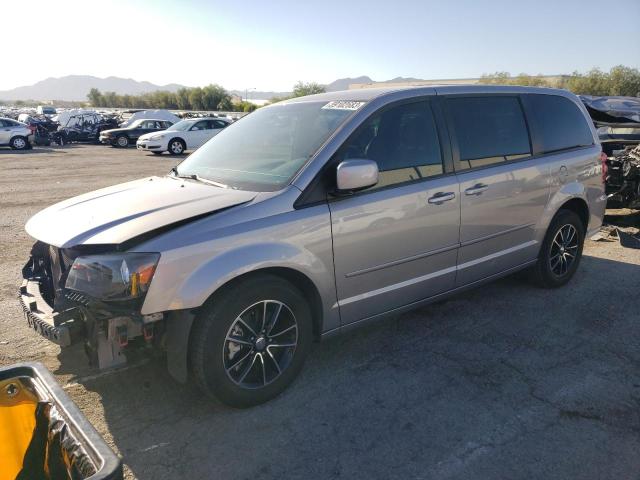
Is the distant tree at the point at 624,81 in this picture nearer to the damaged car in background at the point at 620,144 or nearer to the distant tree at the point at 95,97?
the damaged car in background at the point at 620,144

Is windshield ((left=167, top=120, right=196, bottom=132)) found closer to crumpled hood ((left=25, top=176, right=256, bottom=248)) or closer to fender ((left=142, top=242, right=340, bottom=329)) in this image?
crumpled hood ((left=25, top=176, right=256, bottom=248))

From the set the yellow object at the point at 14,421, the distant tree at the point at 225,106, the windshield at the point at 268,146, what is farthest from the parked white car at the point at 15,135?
the distant tree at the point at 225,106

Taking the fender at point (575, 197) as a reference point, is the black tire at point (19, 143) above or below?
above

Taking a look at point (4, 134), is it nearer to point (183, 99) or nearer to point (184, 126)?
point (184, 126)

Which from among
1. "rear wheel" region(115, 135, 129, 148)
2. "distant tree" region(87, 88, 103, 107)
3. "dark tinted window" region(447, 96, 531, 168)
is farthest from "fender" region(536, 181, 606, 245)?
"distant tree" region(87, 88, 103, 107)

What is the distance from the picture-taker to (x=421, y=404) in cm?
329

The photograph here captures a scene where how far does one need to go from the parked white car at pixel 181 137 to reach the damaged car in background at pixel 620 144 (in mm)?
15610

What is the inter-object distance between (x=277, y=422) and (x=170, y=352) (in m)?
0.76

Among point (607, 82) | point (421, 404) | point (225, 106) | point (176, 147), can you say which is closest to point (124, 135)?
point (176, 147)

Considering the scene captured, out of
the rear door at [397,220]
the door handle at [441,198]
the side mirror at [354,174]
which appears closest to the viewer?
the side mirror at [354,174]

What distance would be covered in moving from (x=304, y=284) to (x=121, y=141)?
25.9 metres

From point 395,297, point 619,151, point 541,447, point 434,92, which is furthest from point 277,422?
point 619,151

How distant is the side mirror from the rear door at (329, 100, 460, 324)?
16cm

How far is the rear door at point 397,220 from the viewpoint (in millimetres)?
3471
